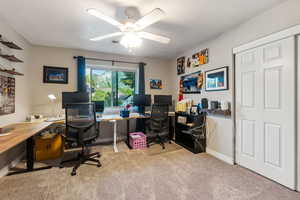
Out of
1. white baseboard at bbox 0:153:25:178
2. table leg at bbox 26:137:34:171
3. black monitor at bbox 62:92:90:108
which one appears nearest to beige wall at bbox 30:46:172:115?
black monitor at bbox 62:92:90:108

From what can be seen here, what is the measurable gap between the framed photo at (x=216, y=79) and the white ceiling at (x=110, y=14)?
2.38ft

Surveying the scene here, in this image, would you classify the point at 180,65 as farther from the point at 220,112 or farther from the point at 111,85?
the point at 111,85

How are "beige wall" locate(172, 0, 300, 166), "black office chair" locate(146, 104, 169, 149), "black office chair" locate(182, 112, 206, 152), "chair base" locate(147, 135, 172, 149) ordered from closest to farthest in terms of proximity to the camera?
1. "beige wall" locate(172, 0, 300, 166)
2. "black office chair" locate(182, 112, 206, 152)
3. "black office chair" locate(146, 104, 169, 149)
4. "chair base" locate(147, 135, 172, 149)

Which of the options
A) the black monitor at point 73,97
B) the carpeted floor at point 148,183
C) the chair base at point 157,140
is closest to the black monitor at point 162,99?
the chair base at point 157,140

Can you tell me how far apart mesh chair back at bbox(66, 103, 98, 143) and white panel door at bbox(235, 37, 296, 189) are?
2.59m

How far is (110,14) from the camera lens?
6.82ft

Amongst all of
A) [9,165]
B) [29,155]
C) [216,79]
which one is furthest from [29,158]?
[216,79]

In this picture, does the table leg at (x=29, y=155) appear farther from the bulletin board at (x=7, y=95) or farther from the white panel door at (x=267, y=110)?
the white panel door at (x=267, y=110)

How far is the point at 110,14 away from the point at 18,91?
2.36 metres

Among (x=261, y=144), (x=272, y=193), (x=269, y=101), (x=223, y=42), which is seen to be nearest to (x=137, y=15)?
(x=223, y=42)

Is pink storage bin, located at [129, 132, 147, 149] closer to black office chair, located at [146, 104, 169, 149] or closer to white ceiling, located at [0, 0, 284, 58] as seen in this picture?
black office chair, located at [146, 104, 169, 149]

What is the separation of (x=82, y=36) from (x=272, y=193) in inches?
154

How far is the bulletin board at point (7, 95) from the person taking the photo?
2.21m

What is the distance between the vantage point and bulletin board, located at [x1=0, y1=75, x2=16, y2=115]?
7.25ft
